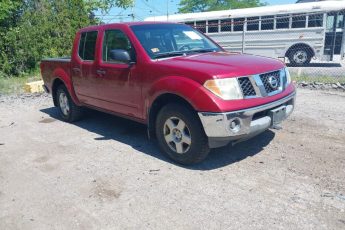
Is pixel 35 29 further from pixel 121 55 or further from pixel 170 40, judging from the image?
pixel 121 55

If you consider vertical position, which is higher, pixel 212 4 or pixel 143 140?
pixel 212 4

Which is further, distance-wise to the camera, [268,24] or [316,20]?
[268,24]

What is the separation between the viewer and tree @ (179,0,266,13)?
42.1 m

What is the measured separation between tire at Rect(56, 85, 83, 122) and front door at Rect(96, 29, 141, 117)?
1236mm

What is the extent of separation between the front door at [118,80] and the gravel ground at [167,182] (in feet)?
2.07

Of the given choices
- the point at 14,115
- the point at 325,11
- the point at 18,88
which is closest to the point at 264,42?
the point at 325,11

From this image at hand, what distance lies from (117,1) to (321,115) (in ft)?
51.8

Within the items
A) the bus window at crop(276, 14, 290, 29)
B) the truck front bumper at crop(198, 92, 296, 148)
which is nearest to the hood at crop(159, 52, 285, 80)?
the truck front bumper at crop(198, 92, 296, 148)

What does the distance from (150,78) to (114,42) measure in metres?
1.11

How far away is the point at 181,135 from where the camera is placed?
4.16 meters

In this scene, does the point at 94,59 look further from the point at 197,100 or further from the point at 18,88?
the point at 18,88

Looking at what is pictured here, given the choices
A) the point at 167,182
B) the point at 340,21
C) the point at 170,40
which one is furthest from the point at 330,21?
the point at 167,182

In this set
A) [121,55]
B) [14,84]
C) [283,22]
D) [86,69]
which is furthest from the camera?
[283,22]

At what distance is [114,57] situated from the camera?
4.50m
